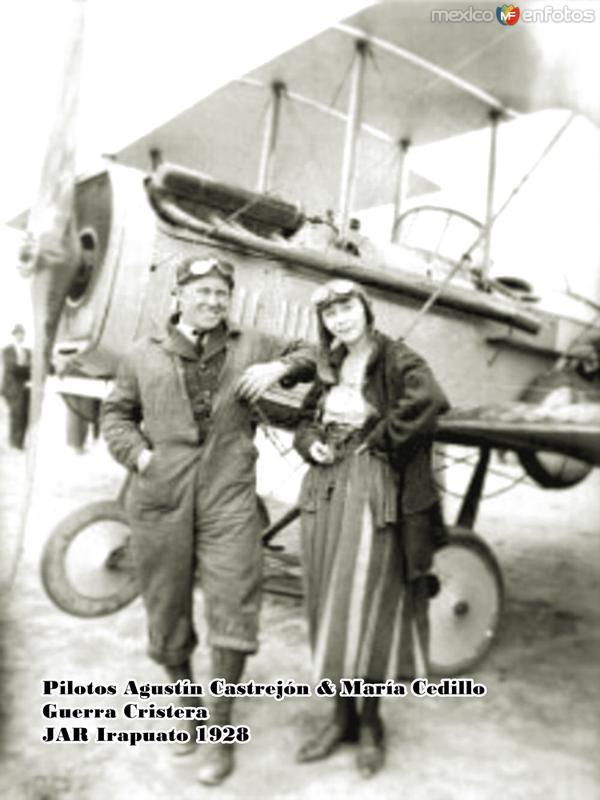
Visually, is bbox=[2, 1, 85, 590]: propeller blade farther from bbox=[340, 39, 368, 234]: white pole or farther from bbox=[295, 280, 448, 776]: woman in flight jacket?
bbox=[340, 39, 368, 234]: white pole

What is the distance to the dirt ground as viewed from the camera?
6.30 feet

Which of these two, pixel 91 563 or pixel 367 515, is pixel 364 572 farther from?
pixel 91 563

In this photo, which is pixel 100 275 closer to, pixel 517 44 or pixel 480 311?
pixel 480 311

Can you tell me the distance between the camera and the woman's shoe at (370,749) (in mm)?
2010

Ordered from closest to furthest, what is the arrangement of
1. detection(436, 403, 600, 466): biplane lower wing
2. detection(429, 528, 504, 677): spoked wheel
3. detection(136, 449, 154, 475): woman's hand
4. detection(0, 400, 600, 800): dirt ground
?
detection(0, 400, 600, 800): dirt ground, detection(136, 449, 154, 475): woman's hand, detection(436, 403, 600, 466): biplane lower wing, detection(429, 528, 504, 677): spoked wheel

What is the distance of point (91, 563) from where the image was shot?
288 centimetres

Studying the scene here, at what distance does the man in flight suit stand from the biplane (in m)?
0.62

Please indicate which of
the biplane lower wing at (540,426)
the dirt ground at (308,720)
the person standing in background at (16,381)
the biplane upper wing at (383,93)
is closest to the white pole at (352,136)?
the biplane upper wing at (383,93)

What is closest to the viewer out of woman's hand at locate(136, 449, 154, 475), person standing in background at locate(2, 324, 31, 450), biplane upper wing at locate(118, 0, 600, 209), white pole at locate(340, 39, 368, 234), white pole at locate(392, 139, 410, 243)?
woman's hand at locate(136, 449, 154, 475)

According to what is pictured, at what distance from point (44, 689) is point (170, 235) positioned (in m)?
1.77

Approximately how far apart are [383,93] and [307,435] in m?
3.70

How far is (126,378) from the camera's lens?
214cm

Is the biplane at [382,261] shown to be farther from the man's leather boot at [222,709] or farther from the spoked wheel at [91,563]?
the man's leather boot at [222,709]

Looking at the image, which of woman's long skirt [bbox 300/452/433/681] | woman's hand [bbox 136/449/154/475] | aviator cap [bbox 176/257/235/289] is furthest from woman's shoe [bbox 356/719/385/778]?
aviator cap [bbox 176/257/235/289]
